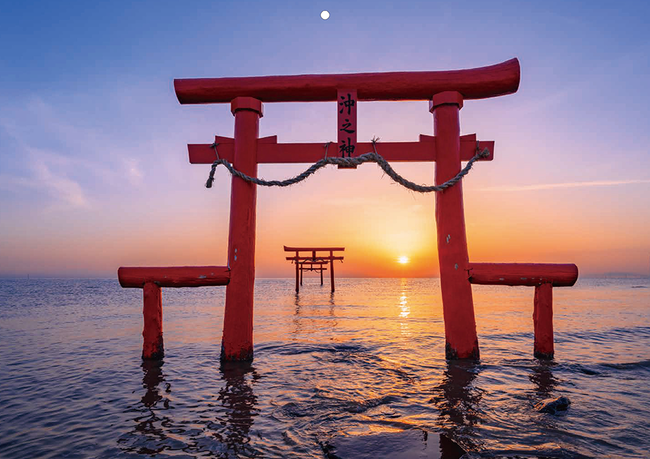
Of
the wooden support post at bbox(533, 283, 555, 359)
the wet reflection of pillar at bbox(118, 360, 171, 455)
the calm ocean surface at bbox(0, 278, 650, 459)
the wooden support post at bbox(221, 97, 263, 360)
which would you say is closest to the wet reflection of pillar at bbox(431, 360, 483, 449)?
the calm ocean surface at bbox(0, 278, 650, 459)

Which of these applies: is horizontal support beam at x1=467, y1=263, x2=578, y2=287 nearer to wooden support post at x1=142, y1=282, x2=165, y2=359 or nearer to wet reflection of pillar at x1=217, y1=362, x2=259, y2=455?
wet reflection of pillar at x1=217, y1=362, x2=259, y2=455

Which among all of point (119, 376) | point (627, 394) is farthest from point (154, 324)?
point (627, 394)

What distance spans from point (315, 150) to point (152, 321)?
3.42m

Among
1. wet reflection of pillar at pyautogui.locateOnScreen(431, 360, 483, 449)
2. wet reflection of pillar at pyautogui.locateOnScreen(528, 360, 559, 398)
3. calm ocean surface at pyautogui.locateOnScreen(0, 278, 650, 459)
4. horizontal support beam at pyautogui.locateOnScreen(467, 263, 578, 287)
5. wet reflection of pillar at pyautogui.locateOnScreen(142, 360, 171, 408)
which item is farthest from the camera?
horizontal support beam at pyautogui.locateOnScreen(467, 263, 578, 287)

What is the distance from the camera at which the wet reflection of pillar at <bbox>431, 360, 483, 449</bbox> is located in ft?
9.05

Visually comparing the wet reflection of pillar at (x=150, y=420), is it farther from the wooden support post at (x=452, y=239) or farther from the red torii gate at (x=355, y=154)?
the wooden support post at (x=452, y=239)

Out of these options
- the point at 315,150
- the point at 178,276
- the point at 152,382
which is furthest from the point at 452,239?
the point at 152,382

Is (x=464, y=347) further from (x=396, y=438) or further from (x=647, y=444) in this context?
(x=396, y=438)

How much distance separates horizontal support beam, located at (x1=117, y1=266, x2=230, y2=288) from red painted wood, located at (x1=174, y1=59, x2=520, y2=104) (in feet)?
8.26

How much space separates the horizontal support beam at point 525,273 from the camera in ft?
14.8

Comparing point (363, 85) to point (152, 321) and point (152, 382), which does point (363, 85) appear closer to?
point (152, 321)

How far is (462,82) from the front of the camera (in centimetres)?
481

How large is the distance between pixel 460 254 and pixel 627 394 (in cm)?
234

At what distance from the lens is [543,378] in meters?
4.36
